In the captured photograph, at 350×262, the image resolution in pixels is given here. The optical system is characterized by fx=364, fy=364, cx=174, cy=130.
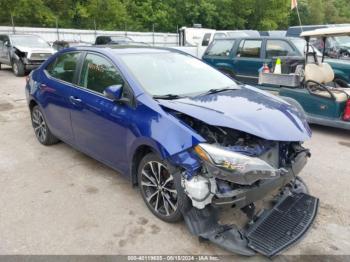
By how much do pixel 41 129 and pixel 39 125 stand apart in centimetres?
8

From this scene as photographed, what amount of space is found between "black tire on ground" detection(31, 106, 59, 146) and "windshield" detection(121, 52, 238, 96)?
86.3 inches

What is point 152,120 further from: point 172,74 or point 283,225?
point 283,225

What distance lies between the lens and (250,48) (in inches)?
397

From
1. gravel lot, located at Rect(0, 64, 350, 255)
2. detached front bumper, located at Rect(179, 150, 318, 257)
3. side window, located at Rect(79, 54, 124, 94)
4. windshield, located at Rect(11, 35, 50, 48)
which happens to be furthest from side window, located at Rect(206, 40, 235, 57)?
windshield, located at Rect(11, 35, 50, 48)

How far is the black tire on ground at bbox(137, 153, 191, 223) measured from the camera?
10.6 feet

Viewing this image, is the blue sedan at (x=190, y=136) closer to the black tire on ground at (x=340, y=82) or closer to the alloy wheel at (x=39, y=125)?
the alloy wheel at (x=39, y=125)

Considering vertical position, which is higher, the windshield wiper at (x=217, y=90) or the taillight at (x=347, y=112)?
the windshield wiper at (x=217, y=90)

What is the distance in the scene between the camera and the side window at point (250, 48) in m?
9.94

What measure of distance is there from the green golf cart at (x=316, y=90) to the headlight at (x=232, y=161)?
293cm

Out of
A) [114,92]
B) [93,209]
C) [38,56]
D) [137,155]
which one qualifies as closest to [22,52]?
[38,56]

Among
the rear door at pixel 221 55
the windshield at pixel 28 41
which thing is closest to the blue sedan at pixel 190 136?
Result: the rear door at pixel 221 55

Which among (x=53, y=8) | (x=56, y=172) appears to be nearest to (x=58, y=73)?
(x=56, y=172)

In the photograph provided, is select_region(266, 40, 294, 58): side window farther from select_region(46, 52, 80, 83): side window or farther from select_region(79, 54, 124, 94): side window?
select_region(79, 54, 124, 94): side window

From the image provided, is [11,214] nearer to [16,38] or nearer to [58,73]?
[58,73]
